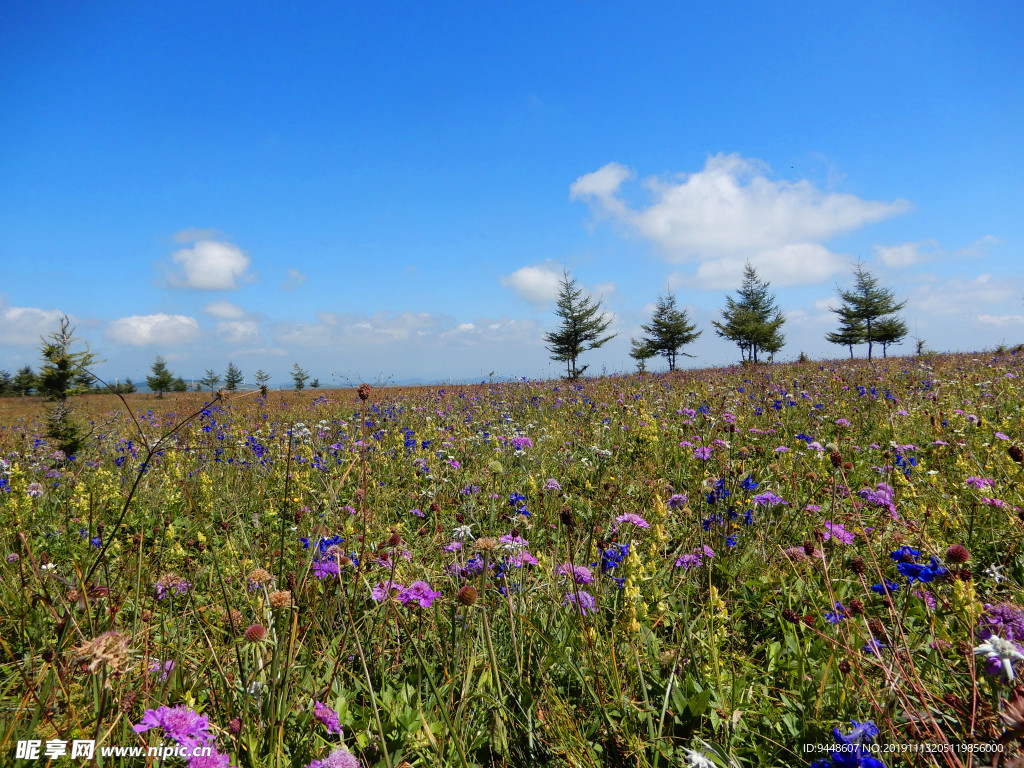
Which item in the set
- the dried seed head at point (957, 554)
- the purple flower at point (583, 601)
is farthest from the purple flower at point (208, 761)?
the dried seed head at point (957, 554)

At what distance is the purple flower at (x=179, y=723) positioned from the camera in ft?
3.53

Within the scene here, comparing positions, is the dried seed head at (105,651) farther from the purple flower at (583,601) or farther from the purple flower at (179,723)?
the purple flower at (583,601)

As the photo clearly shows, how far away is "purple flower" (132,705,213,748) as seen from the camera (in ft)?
3.53

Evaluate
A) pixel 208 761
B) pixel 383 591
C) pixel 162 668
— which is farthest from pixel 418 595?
pixel 162 668

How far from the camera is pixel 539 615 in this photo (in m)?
2.07

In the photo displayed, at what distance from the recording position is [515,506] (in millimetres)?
3391

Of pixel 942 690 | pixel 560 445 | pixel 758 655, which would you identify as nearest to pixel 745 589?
pixel 758 655

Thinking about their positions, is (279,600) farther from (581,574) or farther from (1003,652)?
(1003,652)

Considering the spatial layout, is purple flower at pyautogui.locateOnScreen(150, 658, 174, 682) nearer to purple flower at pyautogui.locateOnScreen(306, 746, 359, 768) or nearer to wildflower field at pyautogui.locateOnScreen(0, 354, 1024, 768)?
wildflower field at pyautogui.locateOnScreen(0, 354, 1024, 768)

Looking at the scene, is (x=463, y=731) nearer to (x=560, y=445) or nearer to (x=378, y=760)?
(x=378, y=760)

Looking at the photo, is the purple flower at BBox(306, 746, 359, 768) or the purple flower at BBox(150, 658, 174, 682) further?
the purple flower at BBox(150, 658, 174, 682)

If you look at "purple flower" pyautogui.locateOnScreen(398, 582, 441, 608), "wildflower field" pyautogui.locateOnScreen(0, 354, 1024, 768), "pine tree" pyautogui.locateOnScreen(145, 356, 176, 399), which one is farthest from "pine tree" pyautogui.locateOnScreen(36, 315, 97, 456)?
"pine tree" pyautogui.locateOnScreen(145, 356, 176, 399)

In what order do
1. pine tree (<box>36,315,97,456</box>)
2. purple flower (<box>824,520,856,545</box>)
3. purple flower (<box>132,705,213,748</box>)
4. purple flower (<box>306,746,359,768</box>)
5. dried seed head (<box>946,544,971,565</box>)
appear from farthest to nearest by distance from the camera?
pine tree (<box>36,315,97,456</box>) → purple flower (<box>824,520,856,545</box>) → dried seed head (<box>946,544,971,565</box>) → purple flower (<box>306,746,359,768</box>) → purple flower (<box>132,705,213,748</box>)

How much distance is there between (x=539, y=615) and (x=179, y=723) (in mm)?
1322
